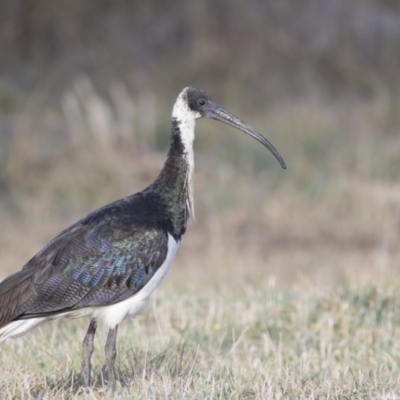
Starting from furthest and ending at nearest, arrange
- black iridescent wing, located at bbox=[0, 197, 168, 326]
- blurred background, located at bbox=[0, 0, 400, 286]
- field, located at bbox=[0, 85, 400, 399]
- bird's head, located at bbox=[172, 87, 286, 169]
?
blurred background, located at bbox=[0, 0, 400, 286] → bird's head, located at bbox=[172, 87, 286, 169] → field, located at bbox=[0, 85, 400, 399] → black iridescent wing, located at bbox=[0, 197, 168, 326]

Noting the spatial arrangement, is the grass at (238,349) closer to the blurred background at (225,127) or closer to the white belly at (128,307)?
the white belly at (128,307)

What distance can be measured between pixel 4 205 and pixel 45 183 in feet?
2.90

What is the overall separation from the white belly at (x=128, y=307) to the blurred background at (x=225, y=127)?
1239 mm

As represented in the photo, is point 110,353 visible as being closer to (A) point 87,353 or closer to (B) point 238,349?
(A) point 87,353

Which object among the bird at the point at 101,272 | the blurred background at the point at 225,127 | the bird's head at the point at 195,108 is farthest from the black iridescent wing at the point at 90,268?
the blurred background at the point at 225,127

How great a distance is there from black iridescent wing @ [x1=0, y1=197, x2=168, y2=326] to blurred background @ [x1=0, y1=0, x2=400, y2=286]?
1.27 metres

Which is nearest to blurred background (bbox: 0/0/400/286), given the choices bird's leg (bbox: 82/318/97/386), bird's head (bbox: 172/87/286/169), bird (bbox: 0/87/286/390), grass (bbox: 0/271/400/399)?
grass (bbox: 0/271/400/399)

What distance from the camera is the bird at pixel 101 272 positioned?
5320mm

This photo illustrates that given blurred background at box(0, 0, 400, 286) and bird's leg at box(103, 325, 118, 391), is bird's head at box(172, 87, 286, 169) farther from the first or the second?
bird's leg at box(103, 325, 118, 391)

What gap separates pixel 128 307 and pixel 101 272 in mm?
235

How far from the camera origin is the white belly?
216 inches

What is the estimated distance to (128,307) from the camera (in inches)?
217

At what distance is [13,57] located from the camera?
2291 cm

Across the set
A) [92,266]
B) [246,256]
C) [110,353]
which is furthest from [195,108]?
[246,256]
